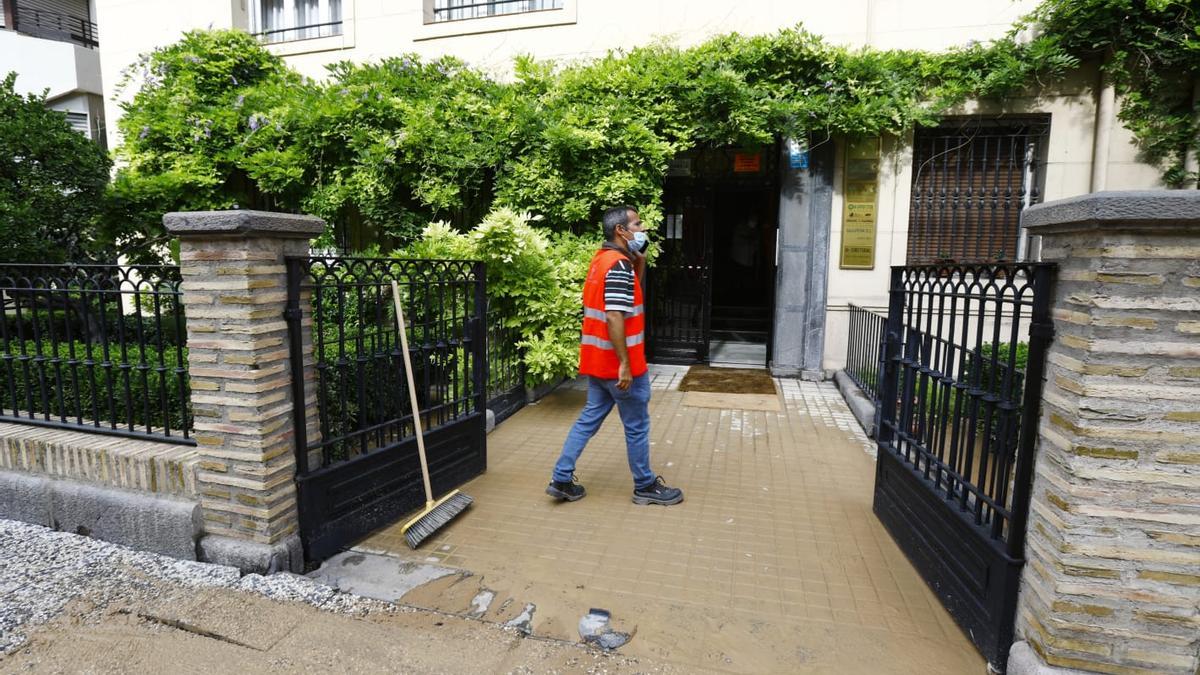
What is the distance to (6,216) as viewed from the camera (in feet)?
19.2

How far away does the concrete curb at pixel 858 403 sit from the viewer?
5777 millimetres

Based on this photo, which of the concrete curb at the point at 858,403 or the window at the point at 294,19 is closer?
the concrete curb at the point at 858,403

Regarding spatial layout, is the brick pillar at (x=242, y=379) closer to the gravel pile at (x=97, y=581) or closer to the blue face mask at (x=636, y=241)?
the gravel pile at (x=97, y=581)

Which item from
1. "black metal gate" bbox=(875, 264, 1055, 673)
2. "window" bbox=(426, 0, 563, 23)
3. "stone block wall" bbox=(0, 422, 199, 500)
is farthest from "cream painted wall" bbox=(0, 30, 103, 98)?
"black metal gate" bbox=(875, 264, 1055, 673)

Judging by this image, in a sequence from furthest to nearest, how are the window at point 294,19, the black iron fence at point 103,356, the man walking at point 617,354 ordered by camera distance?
1. the window at point 294,19
2. the man walking at point 617,354
3. the black iron fence at point 103,356

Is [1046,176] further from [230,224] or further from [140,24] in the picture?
[140,24]

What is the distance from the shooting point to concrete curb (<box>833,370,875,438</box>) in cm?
578

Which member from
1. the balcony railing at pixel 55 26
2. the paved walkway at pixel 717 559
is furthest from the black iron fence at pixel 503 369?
the balcony railing at pixel 55 26

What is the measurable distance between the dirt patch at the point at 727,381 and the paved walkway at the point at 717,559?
84.2 inches

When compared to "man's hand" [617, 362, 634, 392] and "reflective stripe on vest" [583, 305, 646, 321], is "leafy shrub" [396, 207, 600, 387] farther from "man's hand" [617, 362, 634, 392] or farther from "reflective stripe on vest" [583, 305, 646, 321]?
"man's hand" [617, 362, 634, 392]

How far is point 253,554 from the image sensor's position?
10.3 ft

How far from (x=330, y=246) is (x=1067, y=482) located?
8.50 m

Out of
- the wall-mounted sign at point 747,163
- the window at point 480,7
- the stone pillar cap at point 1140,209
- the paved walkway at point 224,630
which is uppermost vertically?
the window at point 480,7

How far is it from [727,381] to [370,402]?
492 cm
